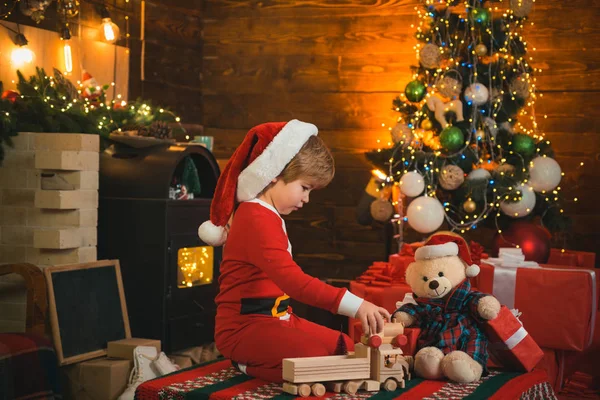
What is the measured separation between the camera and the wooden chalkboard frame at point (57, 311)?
11.5 ft

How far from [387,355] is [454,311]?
0.48m

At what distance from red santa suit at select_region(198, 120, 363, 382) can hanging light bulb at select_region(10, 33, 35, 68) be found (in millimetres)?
2226

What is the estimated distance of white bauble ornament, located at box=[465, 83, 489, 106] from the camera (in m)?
4.65

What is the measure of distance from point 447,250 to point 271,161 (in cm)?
70

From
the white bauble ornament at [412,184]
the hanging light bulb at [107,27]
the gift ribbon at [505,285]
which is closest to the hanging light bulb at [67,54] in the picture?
the hanging light bulb at [107,27]

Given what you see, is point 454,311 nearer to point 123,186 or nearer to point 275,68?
Result: point 123,186

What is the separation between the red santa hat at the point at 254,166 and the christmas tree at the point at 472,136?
215cm

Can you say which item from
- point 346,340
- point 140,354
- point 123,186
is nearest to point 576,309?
point 346,340

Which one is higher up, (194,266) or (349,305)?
(349,305)

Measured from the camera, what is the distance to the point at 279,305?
2449 millimetres

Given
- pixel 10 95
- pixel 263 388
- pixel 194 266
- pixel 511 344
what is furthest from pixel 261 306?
pixel 10 95

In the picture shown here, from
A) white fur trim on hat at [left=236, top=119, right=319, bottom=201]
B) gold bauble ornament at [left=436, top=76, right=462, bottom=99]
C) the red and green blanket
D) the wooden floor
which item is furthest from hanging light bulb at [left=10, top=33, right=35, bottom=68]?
the wooden floor

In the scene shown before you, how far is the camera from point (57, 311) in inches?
140

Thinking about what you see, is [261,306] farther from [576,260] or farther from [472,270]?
[576,260]
